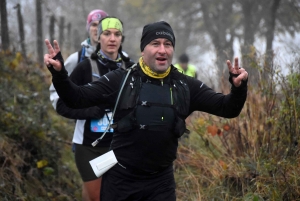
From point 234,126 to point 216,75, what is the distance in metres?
0.87

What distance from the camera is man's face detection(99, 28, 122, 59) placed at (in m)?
5.26

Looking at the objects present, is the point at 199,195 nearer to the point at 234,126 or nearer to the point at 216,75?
the point at 234,126

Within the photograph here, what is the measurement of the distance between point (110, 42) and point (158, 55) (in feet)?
5.10

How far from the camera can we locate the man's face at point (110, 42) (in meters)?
5.26

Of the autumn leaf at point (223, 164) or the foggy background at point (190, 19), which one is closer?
the autumn leaf at point (223, 164)

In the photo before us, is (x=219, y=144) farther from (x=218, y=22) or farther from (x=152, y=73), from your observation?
(x=218, y=22)

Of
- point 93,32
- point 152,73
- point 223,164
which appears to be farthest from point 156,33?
point 223,164

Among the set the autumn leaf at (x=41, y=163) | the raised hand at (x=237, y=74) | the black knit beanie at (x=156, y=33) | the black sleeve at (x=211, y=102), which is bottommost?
the autumn leaf at (x=41, y=163)

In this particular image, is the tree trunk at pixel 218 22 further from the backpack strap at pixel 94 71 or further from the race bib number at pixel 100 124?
the race bib number at pixel 100 124

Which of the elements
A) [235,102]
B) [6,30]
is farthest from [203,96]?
[6,30]

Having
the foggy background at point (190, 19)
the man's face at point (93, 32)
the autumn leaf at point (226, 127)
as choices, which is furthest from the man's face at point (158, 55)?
the foggy background at point (190, 19)

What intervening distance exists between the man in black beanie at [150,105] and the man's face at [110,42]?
4.32 feet

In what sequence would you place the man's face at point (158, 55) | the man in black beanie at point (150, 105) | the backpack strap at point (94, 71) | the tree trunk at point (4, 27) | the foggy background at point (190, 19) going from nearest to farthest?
the man in black beanie at point (150, 105) → the man's face at point (158, 55) → the backpack strap at point (94, 71) → the tree trunk at point (4, 27) → the foggy background at point (190, 19)

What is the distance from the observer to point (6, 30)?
344 inches
